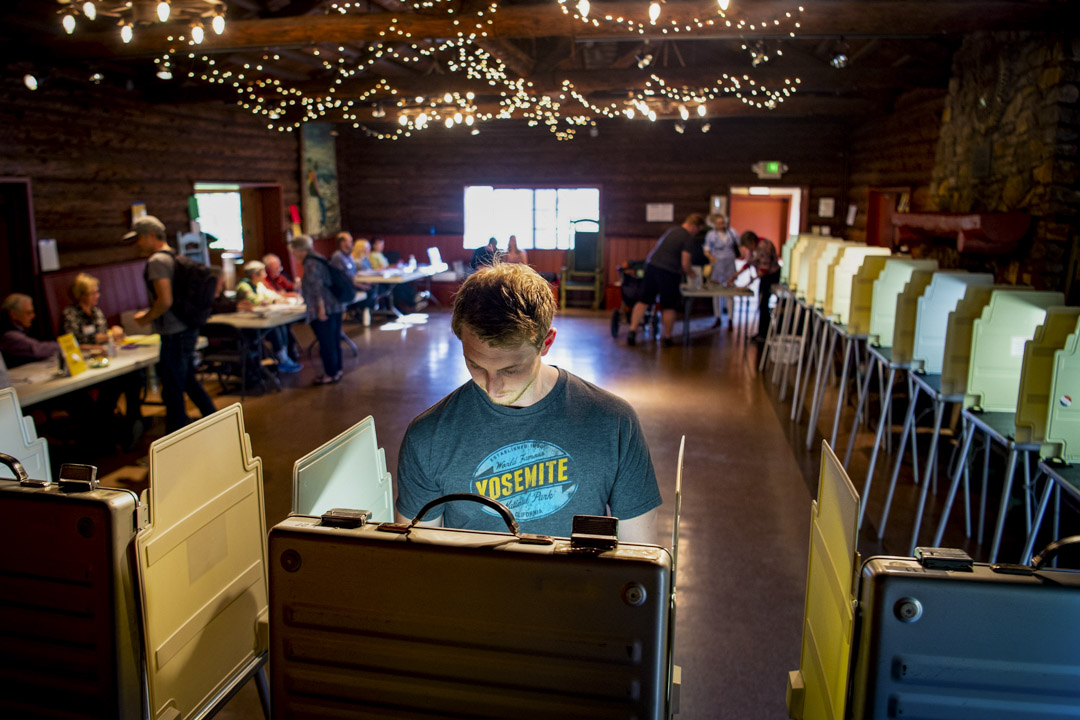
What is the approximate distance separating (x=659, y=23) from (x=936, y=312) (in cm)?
317

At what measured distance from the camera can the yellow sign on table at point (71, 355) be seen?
488 cm

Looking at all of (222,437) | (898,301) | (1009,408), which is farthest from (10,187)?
(1009,408)

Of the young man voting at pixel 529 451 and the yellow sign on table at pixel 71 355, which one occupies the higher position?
the young man voting at pixel 529 451

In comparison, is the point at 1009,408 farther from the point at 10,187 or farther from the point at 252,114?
the point at 252,114

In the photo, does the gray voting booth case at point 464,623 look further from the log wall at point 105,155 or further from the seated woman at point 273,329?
the log wall at point 105,155

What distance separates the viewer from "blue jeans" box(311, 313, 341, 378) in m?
7.66

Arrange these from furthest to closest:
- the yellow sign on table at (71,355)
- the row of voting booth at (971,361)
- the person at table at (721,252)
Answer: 1. the person at table at (721,252)
2. the yellow sign on table at (71,355)
3. the row of voting booth at (971,361)

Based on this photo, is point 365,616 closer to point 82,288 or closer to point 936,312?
point 936,312

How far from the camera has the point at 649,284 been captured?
9.84 meters

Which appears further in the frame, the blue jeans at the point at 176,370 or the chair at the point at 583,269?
the chair at the point at 583,269

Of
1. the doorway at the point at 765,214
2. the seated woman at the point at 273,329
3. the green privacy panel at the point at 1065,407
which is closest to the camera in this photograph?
the green privacy panel at the point at 1065,407

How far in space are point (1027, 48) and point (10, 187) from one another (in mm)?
8751

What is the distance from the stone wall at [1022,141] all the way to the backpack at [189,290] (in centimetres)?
562

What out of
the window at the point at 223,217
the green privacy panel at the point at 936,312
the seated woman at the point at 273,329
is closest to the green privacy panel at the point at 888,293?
the green privacy panel at the point at 936,312
